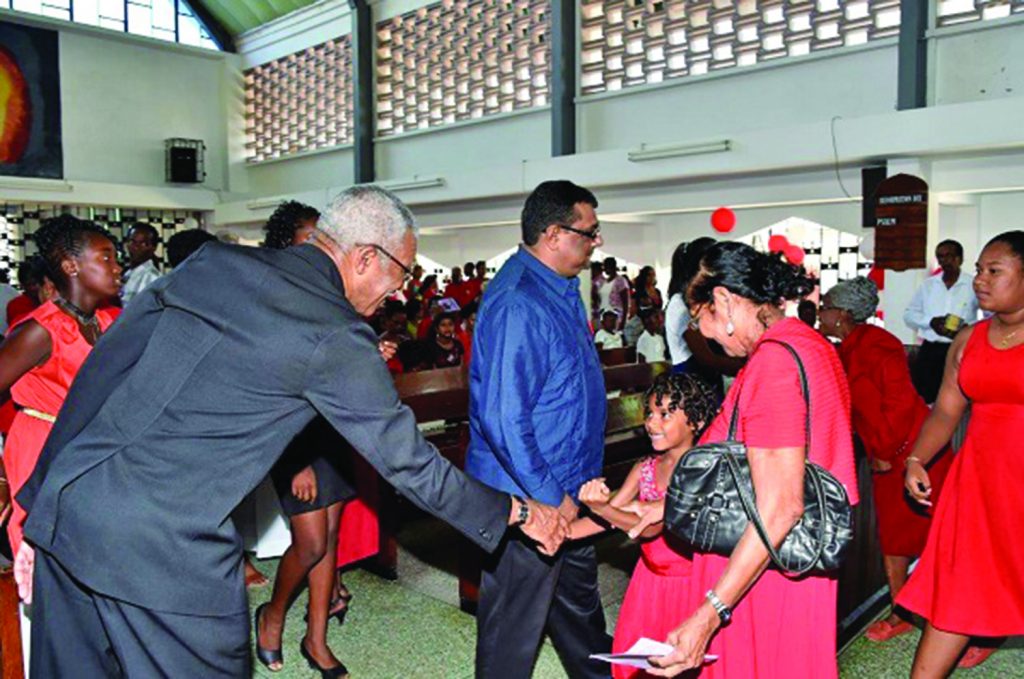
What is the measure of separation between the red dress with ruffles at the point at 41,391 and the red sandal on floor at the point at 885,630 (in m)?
3.14

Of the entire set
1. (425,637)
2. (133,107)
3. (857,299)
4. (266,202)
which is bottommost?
(425,637)

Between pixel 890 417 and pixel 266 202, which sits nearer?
pixel 890 417

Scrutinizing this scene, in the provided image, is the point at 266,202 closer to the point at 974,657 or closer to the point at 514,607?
the point at 514,607

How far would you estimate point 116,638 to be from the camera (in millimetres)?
1727

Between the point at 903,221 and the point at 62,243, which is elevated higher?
the point at 903,221

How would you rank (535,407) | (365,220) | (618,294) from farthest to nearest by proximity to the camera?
(618,294) < (535,407) < (365,220)

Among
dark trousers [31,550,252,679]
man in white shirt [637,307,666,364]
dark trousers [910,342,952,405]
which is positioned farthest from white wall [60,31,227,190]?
dark trousers [31,550,252,679]

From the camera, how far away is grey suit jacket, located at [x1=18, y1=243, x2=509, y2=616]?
1632mm

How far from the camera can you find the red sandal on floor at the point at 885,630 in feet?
11.5

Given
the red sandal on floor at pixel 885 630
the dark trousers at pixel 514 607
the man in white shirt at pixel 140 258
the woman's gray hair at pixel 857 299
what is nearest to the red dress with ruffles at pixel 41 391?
the dark trousers at pixel 514 607

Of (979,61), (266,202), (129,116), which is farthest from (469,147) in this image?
(129,116)

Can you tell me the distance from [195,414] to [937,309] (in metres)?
7.02

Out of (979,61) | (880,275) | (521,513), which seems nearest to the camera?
(521,513)

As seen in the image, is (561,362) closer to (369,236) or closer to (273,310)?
(369,236)
